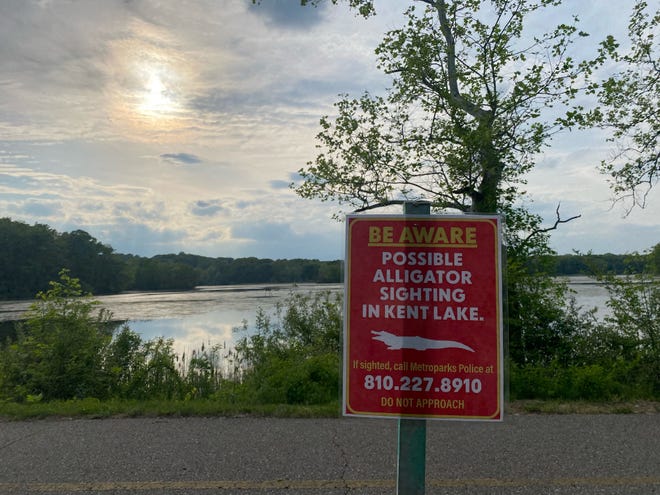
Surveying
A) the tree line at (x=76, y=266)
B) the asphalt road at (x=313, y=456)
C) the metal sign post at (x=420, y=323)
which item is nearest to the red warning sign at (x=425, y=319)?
the metal sign post at (x=420, y=323)

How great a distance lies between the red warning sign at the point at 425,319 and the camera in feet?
7.47

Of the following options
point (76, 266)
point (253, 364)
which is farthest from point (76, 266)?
point (253, 364)

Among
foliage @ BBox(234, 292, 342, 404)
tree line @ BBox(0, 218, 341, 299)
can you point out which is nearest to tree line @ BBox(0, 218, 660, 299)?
tree line @ BBox(0, 218, 341, 299)

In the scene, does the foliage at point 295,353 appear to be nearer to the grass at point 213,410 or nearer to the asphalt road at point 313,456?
the grass at point 213,410

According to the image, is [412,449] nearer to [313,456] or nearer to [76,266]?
[313,456]

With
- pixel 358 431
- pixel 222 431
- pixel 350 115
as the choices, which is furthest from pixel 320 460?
pixel 350 115

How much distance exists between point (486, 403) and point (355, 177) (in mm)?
10424

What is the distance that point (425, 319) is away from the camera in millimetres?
2289

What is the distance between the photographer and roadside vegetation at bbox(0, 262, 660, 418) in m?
6.04

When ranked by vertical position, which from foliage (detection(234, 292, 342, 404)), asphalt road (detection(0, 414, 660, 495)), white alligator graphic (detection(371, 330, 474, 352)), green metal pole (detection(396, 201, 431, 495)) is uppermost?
white alligator graphic (detection(371, 330, 474, 352))

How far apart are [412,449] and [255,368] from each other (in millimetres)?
6078

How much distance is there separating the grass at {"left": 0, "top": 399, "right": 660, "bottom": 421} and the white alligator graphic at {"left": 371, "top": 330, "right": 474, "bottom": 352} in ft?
11.1

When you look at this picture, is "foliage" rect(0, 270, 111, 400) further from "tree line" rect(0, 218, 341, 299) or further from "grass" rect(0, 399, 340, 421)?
"tree line" rect(0, 218, 341, 299)

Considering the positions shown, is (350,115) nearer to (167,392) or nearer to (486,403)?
(167,392)
